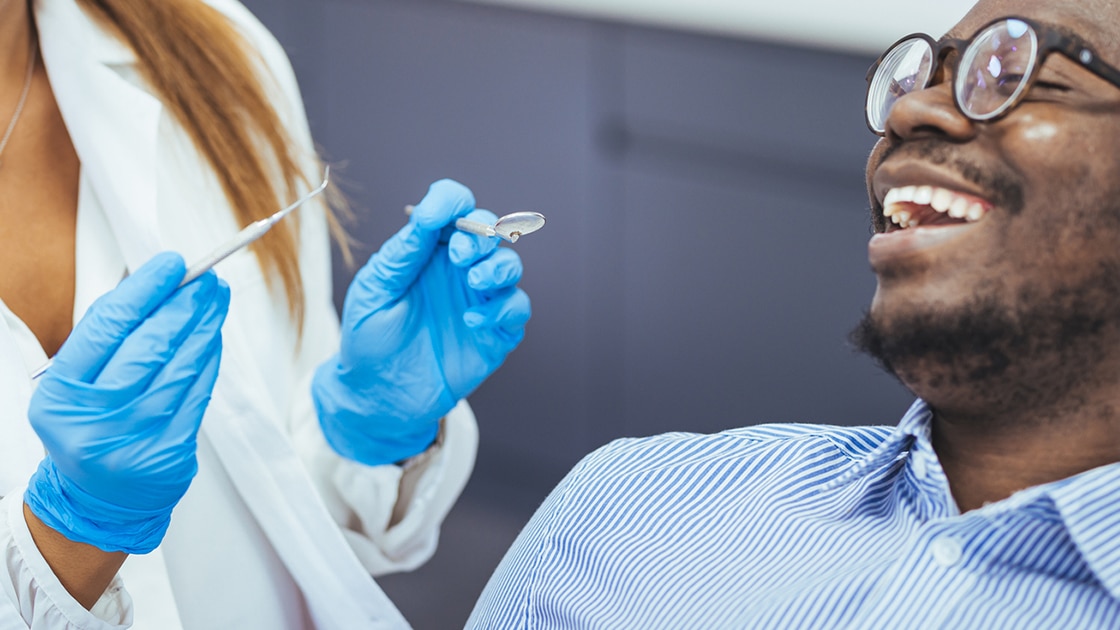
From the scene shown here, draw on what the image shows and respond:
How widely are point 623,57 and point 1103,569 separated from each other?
1.41 metres

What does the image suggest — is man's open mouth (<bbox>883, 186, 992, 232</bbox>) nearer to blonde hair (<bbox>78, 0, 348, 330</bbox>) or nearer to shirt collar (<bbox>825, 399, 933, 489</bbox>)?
shirt collar (<bbox>825, 399, 933, 489</bbox>)

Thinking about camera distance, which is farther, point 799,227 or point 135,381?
point 799,227

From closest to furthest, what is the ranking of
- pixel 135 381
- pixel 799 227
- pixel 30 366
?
pixel 135 381 → pixel 30 366 → pixel 799 227

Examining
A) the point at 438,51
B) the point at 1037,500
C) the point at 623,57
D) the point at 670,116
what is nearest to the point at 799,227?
the point at 670,116

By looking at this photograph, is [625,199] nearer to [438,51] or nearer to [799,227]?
[799,227]

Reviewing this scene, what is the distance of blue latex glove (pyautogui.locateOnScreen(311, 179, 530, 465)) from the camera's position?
1074mm

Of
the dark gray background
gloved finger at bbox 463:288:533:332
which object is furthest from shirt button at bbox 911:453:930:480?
the dark gray background

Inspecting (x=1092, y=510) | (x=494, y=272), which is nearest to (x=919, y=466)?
(x=1092, y=510)

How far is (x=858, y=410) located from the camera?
1968 millimetres

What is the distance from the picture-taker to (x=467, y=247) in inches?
41.6

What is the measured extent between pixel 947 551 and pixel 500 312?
47 cm

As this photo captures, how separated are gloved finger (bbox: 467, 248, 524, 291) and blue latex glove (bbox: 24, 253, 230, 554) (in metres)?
0.25

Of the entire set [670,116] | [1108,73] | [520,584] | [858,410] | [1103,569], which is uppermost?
[1108,73]

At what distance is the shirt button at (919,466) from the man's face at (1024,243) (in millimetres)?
62
